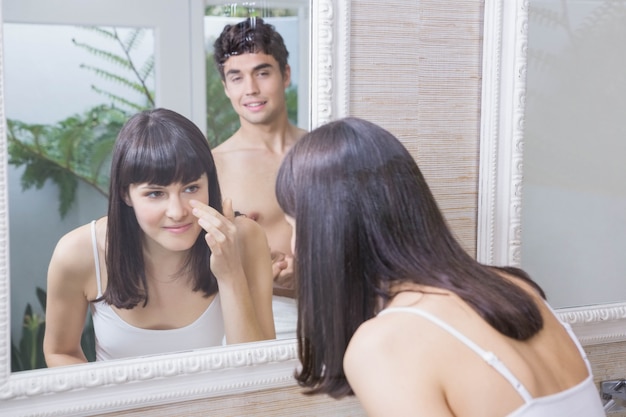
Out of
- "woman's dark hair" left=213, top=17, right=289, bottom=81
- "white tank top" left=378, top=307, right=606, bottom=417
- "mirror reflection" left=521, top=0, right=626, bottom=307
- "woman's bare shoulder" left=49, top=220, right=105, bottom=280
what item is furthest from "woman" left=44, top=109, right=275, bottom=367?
"mirror reflection" left=521, top=0, right=626, bottom=307

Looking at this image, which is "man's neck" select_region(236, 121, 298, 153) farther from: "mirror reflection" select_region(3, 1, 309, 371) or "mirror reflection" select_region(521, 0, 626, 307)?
"mirror reflection" select_region(521, 0, 626, 307)

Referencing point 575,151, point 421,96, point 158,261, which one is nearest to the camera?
point 158,261

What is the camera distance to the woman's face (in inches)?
46.9

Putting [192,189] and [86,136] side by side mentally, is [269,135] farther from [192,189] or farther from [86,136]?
[86,136]

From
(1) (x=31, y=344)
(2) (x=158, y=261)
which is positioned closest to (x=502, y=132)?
(2) (x=158, y=261)

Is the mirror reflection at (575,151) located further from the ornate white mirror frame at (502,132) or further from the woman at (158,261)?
the woman at (158,261)

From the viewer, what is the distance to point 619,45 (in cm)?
160

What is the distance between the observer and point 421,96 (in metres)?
1.44

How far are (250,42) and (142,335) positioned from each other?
522 mm

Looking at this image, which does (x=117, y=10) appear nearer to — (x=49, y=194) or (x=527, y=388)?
(x=49, y=194)

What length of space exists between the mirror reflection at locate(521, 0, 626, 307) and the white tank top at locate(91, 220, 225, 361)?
27.6 inches

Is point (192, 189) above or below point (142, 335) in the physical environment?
above

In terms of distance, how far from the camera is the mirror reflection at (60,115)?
1.11 meters

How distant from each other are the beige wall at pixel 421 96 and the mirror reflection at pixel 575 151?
0.13 meters
